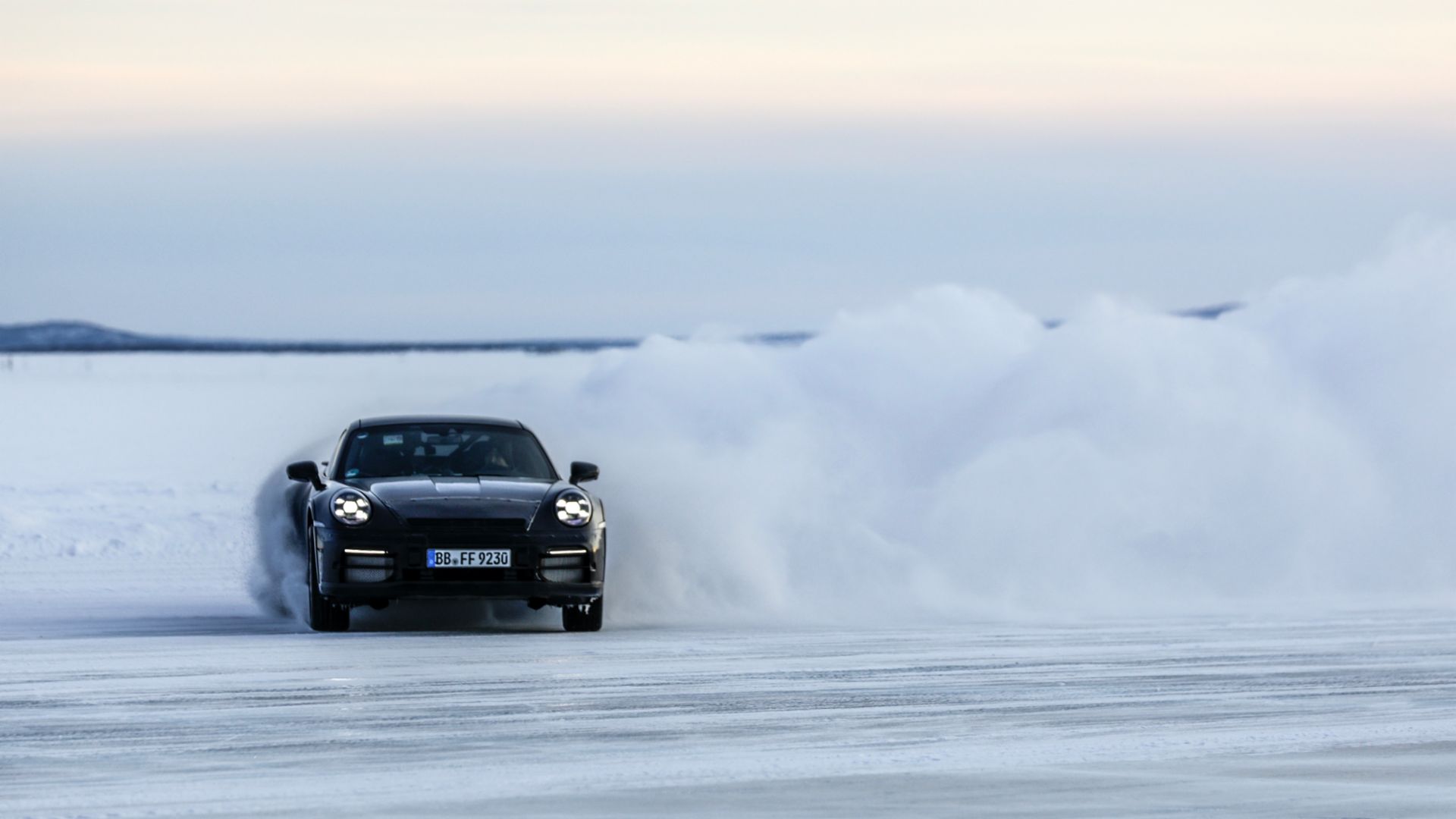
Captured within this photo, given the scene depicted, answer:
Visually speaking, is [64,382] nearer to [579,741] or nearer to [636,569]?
[636,569]

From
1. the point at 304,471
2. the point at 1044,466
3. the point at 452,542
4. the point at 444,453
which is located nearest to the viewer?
the point at 452,542

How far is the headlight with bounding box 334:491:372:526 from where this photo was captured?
45.6 ft

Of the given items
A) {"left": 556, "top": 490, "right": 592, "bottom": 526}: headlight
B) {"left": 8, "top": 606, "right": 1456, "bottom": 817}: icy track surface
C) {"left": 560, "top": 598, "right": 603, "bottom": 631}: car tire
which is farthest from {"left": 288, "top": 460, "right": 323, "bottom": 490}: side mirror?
{"left": 560, "top": 598, "right": 603, "bottom": 631}: car tire

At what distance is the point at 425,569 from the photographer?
13.8 meters

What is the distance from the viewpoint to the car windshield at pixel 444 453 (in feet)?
49.6

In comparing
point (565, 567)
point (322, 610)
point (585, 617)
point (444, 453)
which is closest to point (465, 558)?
point (565, 567)

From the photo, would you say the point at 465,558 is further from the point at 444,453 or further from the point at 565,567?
the point at 444,453

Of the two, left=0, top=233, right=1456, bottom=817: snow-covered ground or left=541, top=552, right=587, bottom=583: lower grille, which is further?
left=541, top=552, right=587, bottom=583: lower grille

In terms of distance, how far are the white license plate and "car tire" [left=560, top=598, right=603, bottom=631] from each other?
71 centimetres

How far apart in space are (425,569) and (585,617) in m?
1.13

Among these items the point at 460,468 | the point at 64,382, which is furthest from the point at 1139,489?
the point at 64,382

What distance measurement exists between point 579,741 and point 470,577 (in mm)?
4925

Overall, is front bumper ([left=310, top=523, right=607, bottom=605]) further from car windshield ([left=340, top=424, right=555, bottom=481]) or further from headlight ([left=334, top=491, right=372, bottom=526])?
car windshield ([left=340, top=424, right=555, bottom=481])

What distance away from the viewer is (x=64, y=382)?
92938 mm
